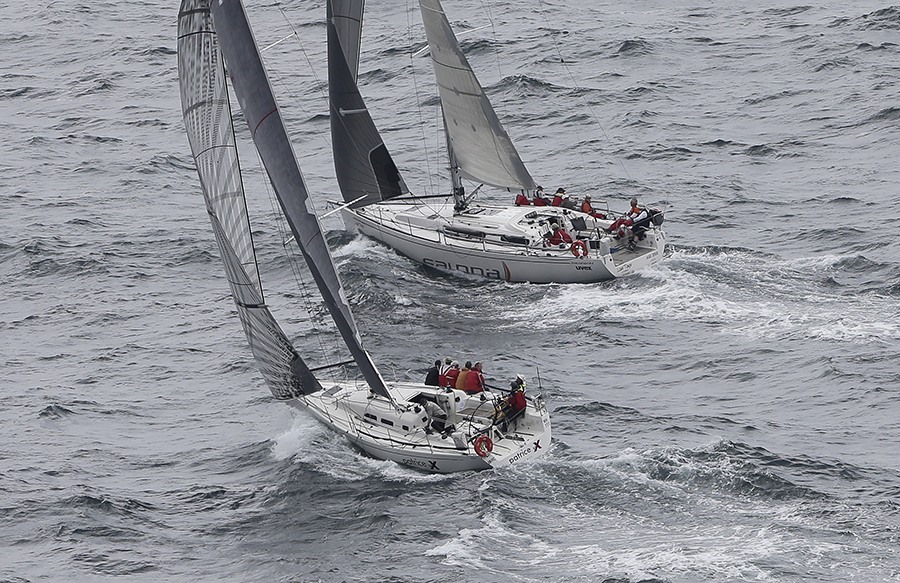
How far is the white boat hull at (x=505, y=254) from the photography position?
4362 centimetres

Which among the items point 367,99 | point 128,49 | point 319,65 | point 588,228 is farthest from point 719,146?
point 128,49

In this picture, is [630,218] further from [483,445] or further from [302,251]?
[302,251]

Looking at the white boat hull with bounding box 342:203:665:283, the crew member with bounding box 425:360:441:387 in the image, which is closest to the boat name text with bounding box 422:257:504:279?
the white boat hull with bounding box 342:203:665:283

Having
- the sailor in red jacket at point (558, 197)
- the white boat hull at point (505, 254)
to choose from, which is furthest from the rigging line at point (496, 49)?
the white boat hull at point (505, 254)

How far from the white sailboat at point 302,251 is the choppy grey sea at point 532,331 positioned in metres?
0.75

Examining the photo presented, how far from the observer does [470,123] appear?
47.3m

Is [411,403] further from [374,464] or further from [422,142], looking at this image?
[422,142]

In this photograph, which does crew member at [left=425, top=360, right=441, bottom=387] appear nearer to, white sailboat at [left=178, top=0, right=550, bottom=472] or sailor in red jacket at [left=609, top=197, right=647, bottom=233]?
white sailboat at [left=178, top=0, right=550, bottom=472]

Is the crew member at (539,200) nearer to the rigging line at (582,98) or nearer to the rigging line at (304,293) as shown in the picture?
the rigging line at (582,98)

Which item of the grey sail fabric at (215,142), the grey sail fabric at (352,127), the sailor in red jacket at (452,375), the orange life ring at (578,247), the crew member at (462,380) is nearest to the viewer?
the grey sail fabric at (215,142)

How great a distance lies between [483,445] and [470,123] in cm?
1831

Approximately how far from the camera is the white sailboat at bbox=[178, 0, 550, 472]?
102 ft

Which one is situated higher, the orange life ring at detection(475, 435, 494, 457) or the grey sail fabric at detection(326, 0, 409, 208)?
the grey sail fabric at detection(326, 0, 409, 208)

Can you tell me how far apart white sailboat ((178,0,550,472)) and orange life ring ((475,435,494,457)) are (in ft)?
0.08
